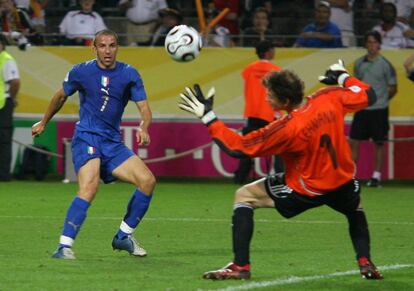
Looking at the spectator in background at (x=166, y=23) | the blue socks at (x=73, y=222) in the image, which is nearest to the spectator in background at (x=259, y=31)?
the spectator in background at (x=166, y=23)

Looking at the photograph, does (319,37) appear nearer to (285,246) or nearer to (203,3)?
(203,3)

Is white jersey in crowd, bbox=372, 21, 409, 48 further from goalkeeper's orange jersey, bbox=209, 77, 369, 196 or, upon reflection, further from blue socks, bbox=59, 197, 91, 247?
goalkeeper's orange jersey, bbox=209, 77, 369, 196

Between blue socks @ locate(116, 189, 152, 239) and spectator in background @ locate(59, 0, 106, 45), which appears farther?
spectator in background @ locate(59, 0, 106, 45)

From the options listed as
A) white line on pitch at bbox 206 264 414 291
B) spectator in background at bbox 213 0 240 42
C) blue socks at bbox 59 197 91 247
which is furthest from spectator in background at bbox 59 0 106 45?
white line on pitch at bbox 206 264 414 291

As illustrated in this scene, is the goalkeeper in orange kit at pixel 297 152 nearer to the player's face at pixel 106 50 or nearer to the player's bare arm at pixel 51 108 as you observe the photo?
the player's face at pixel 106 50

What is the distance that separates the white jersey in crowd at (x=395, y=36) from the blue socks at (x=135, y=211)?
31.6 ft

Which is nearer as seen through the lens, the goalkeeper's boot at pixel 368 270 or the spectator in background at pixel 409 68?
the goalkeeper's boot at pixel 368 270

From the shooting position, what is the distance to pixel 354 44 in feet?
63.8

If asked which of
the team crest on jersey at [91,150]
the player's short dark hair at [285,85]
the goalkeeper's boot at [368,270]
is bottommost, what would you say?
the goalkeeper's boot at [368,270]

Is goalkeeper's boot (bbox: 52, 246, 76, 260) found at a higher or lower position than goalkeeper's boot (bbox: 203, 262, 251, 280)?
lower

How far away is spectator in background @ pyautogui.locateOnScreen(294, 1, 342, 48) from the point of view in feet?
63.1

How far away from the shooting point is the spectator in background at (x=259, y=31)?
1933cm

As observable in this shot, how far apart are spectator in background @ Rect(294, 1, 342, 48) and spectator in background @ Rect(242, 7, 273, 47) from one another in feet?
1.80

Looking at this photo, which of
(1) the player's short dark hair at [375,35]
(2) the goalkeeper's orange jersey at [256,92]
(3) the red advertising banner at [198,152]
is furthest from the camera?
(3) the red advertising banner at [198,152]
